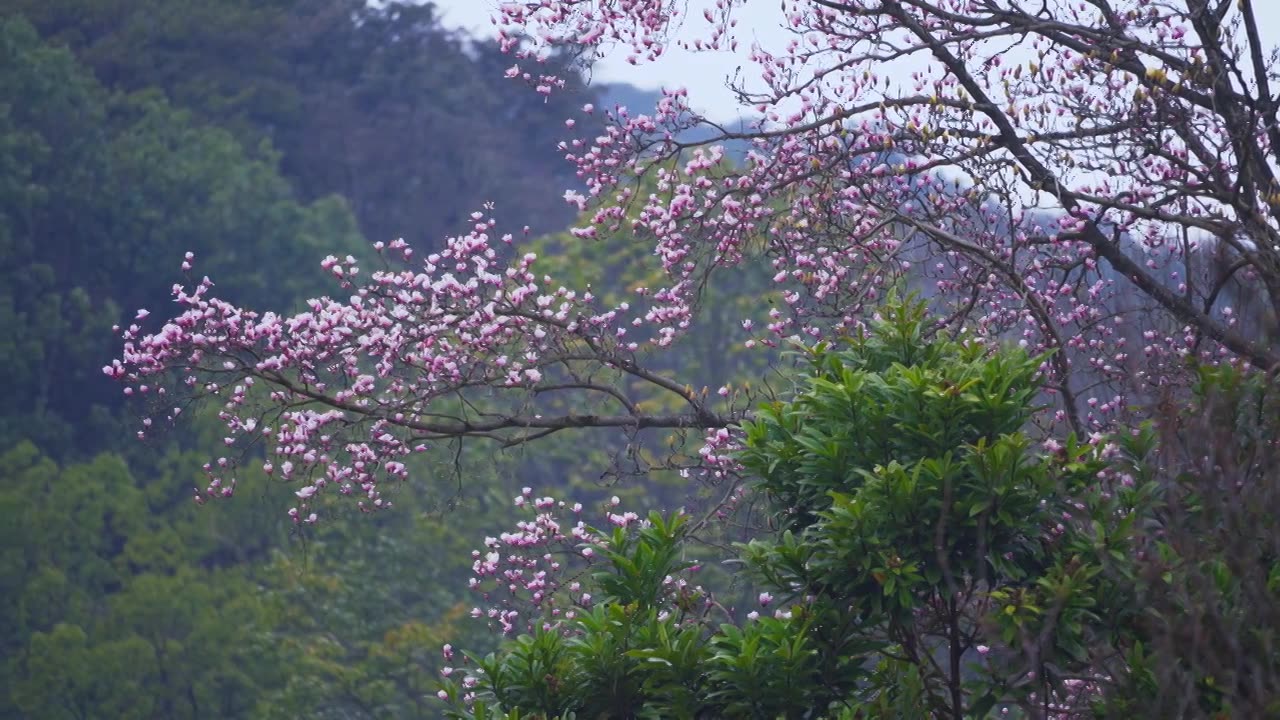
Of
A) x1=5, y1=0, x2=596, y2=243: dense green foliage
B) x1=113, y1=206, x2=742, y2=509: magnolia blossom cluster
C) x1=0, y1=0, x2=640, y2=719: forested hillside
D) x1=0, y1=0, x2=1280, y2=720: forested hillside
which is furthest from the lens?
x1=5, y1=0, x2=596, y2=243: dense green foliage

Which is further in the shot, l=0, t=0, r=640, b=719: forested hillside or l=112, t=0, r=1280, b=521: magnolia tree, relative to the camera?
l=0, t=0, r=640, b=719: forested hillside

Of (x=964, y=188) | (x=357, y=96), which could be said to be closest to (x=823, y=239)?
(x=964, y=188)

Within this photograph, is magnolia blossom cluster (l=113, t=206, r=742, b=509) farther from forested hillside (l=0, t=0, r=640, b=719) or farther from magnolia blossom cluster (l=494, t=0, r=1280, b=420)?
forested hillside (l=0, t=0, r=640, b=719)

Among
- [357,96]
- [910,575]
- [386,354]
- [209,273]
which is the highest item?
[357,96]

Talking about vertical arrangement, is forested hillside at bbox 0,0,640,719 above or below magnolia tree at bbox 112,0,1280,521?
above

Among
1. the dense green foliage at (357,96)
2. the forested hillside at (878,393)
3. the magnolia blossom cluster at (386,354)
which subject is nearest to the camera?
the forested hillside at (878,393)

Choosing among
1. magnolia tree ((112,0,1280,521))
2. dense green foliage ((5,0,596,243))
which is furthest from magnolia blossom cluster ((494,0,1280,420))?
dense green foliage ((5,0,596,243))

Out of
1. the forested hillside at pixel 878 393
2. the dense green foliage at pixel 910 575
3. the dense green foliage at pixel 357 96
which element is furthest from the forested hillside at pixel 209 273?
the dense green foliage at pixel 910 575

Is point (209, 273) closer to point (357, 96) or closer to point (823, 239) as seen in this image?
point (357, 96)

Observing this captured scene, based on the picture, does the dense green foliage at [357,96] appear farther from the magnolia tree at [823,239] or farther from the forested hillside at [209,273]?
the magnolia tree at [823,239]

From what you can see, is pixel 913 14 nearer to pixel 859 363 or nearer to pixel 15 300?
pixel 859 363

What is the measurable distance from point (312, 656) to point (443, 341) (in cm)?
1444

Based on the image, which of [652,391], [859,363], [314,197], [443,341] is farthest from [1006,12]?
[314,197]

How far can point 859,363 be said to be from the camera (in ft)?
17.9
